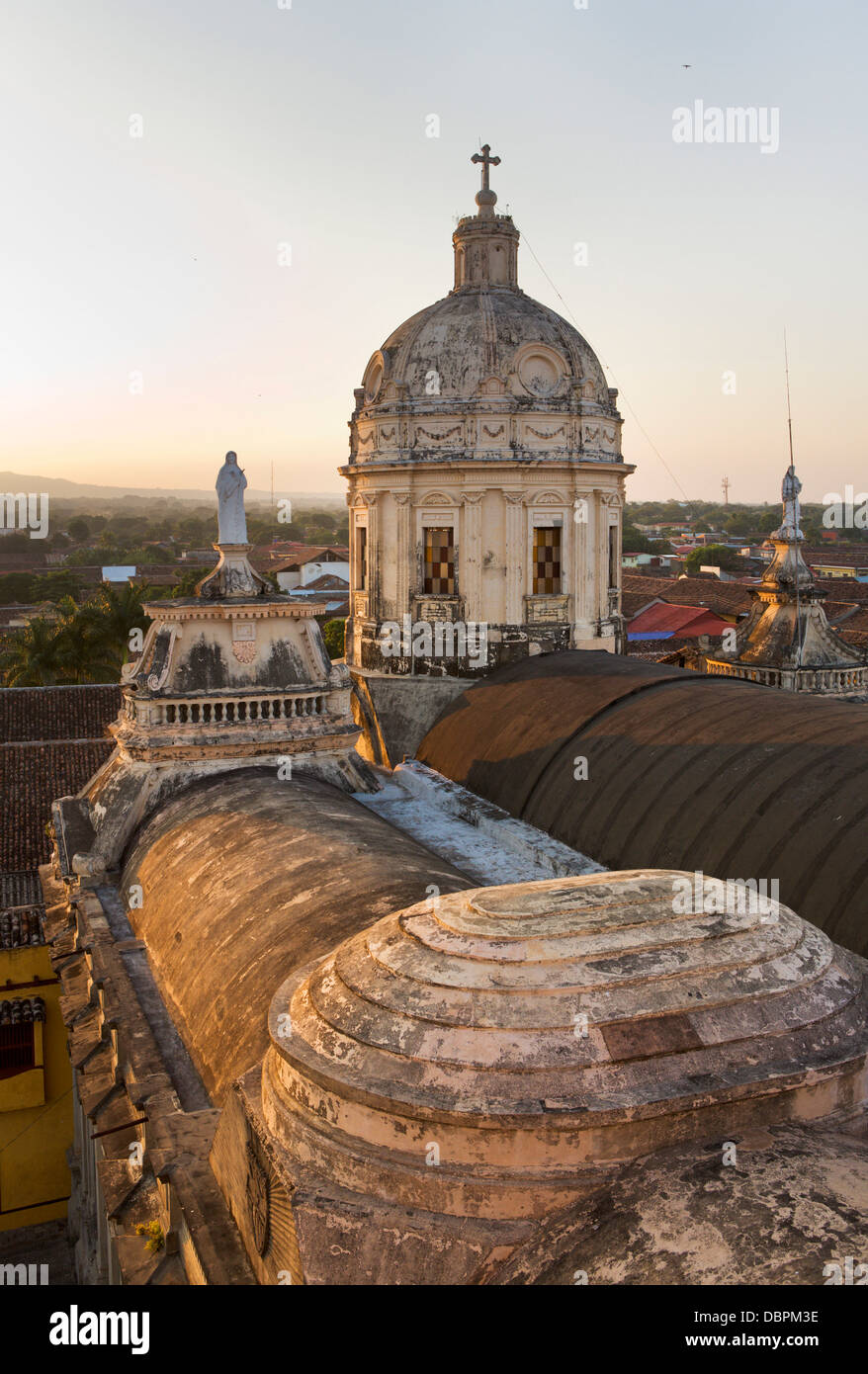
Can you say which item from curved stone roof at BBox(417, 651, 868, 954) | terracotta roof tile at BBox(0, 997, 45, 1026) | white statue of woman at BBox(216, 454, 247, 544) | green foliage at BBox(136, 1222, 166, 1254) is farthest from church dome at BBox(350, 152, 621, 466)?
green foliage at BBox(136, 1222, 166, 1254)

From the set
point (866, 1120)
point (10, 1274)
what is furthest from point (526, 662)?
point (866, 1120)

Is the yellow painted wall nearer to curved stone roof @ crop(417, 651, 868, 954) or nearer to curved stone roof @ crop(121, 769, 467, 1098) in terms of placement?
curved stone roof @ crop(121, 769, 467, 1098)

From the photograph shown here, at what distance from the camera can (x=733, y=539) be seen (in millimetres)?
155375

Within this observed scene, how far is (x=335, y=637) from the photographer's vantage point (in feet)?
164

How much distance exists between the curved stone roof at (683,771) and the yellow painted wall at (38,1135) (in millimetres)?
10456

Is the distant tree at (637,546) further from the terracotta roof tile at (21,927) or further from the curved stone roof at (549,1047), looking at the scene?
the curved stone roof at (549,1047)

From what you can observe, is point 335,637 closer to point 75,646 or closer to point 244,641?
point 75,646

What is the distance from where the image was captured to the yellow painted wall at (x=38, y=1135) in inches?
810

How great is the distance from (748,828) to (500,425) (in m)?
10.2

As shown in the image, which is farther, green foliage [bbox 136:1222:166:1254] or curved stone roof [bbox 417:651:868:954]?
curved stone roof [bbox 417:651:868:954]

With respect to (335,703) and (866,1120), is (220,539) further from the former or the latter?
(866,1120)

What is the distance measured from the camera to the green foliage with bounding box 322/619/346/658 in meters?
48.0

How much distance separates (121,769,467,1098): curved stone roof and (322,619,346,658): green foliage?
1321 inches

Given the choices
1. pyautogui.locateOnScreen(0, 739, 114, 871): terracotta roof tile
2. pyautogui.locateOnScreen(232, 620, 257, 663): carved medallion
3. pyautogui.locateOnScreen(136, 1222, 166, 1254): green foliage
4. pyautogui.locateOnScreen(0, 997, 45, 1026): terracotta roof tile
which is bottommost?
pyautogui.locateOnScreen(0, 997, 45, 1026): terracotta roof tile
